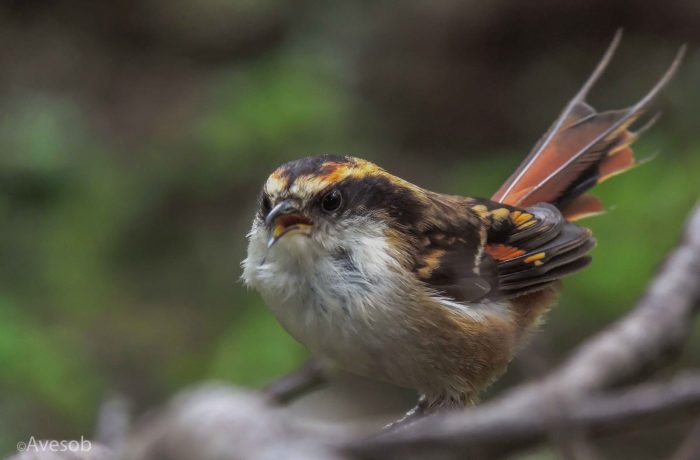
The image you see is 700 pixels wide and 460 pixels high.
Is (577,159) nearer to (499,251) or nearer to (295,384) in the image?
(499,251)

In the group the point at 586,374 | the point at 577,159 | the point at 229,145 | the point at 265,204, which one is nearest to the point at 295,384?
the point at 586,374

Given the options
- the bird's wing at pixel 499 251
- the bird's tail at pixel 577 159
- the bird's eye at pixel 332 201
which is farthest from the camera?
the bird's tail at pixel 577 159

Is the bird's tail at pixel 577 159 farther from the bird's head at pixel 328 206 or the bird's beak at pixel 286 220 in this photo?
Answer: the bird's beak at pixel 286 220

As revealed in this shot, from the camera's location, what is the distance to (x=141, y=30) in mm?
12531

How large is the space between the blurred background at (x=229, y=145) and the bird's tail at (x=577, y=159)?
4.80ft

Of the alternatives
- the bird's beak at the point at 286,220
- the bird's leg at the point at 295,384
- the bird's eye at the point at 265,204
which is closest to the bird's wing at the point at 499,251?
the bird's beak at the point at 286,220

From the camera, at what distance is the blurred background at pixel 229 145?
23.6ft

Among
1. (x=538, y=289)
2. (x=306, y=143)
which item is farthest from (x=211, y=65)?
(x=538, y=289)

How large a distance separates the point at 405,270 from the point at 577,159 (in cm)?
144

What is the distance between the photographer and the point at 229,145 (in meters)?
8.80

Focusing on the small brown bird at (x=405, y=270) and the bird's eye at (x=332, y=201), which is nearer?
the small brown bird at (x=405, y=270)

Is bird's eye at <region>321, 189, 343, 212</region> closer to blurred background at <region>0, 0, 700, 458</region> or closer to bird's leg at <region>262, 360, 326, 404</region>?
bird's leg at <region>262, 360, 326, 404</region>

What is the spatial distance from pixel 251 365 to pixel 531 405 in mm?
5387

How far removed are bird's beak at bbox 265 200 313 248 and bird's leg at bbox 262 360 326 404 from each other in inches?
46.1
